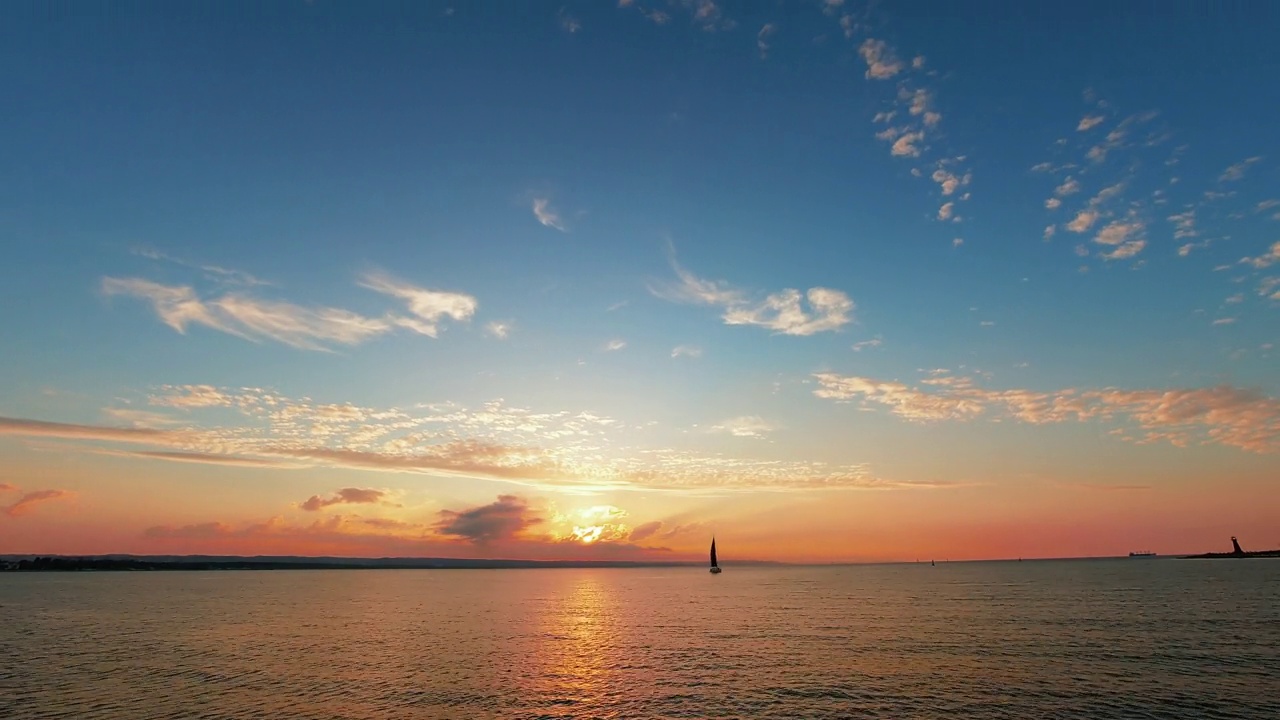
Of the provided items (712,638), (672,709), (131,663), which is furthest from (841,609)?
(131,663)

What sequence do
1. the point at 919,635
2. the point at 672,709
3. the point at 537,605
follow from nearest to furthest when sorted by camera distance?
the point at 672,709 < the point at 919,635 < the point at 537,605

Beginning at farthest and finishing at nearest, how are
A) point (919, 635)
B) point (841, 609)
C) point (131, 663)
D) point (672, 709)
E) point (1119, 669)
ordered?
point (841, 609) → point (919, 635) → point (131, 663) → point (1119, 669) → point (672, 709)

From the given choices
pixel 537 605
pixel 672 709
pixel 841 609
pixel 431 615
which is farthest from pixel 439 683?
pixel 537 605

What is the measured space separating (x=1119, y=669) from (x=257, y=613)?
468 feet

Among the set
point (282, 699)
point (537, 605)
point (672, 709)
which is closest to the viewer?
point (672, 709)

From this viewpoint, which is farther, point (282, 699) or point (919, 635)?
point (919, 635)

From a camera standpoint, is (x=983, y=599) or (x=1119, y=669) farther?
(x=983, y=599)

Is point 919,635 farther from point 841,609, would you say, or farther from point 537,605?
point 537,605

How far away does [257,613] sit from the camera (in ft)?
436

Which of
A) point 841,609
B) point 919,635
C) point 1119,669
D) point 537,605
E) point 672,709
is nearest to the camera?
point 672,709

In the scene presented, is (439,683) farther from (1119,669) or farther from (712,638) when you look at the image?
(1119,669)

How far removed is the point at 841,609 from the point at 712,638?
1989 inches

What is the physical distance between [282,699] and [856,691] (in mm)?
47868

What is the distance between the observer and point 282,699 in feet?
180
